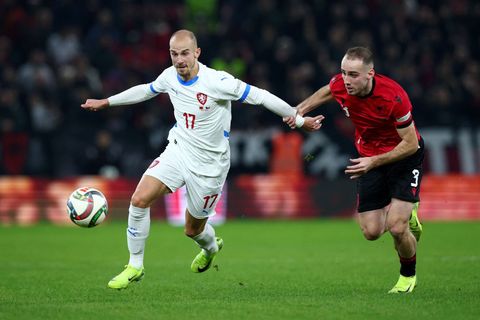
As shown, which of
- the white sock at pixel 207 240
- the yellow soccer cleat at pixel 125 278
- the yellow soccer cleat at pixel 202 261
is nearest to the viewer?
the yellow soccer cleat at pixel 125 278

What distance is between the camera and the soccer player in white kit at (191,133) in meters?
9.01

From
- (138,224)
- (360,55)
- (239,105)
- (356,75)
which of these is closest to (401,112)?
(356,75)

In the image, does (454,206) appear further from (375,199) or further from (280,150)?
(375,199)

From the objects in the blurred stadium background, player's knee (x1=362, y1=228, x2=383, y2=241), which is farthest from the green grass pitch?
the blurred stadium background

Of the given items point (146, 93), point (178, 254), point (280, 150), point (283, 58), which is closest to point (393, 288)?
point (146, 93)

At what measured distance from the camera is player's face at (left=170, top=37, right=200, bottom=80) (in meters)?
8.93

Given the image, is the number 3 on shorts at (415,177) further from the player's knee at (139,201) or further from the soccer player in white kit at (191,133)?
the player's knee at (139,201)

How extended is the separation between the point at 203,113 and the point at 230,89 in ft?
1.22

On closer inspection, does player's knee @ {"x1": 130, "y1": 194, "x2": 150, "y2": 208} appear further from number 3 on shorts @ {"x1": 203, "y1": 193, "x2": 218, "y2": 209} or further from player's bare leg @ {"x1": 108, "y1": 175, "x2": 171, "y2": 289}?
number 3 on shorts @ {"x1": 203, "y1": 193, "x2": 218, "y2": 209}

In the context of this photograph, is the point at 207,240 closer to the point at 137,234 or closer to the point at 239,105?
the point at 137,234

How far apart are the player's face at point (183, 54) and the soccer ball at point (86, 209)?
1489mm

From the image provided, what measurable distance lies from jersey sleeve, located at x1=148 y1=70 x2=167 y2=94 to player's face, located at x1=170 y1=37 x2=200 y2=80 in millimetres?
300

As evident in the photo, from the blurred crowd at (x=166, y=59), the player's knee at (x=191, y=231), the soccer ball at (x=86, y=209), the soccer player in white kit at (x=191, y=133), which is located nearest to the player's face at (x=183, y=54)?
the soccer player in white kit at (x=191, y=133)

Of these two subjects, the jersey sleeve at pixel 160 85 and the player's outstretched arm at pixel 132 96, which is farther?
the player's outstretched arm at pixel 132 96
